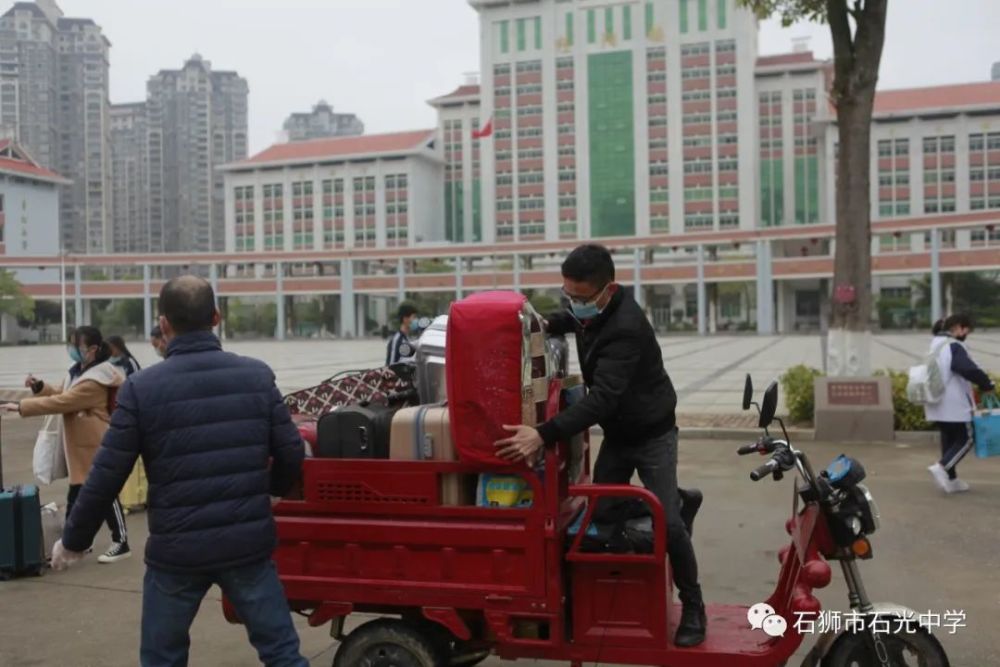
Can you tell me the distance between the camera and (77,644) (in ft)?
15.2

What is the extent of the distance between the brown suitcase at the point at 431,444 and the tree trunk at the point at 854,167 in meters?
9.01

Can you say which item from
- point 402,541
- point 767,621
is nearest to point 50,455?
point 402,541

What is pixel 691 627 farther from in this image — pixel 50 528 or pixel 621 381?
pixel 50 528

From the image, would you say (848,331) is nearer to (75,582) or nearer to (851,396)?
(851,396)

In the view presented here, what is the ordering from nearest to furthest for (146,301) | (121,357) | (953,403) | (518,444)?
(518,444) < (121,357) < (953,403) < (146,301)

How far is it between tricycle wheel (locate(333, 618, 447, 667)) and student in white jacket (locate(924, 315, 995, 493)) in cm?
582

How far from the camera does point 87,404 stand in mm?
5898

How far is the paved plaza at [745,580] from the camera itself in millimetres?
4496

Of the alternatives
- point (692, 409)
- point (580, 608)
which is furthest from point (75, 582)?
point (692, 409)

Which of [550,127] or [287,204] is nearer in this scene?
[550,127]

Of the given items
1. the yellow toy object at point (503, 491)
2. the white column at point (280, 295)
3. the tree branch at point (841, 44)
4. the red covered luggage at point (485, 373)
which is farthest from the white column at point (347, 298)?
the red covered luggage at point (485, 373)

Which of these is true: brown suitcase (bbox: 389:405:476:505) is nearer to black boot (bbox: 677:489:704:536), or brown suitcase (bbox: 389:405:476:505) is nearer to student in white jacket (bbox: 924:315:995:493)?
black boot (bbox: 677:489:704:536)

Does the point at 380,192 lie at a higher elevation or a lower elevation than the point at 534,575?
higher

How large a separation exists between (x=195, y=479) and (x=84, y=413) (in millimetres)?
3774
